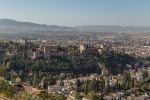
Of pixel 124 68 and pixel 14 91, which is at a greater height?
pixel 14 91

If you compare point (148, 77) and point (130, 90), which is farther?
point (148, 77)

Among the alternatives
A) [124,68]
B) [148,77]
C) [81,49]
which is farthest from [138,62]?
[148,77]

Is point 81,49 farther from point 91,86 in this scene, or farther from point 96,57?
point 91,86

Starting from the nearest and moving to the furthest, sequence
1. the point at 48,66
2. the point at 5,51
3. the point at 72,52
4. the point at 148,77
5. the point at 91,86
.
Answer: the point at 91,86 → the point at 148,77 → the point at 48,66 → the point at 5,51 → the point at 72,52

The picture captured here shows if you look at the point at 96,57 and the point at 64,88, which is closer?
the point at 64,88

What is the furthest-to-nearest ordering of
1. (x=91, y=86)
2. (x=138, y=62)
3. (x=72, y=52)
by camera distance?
(x=138, y=62)
(x=72, y=52)
(x=91, y=86)

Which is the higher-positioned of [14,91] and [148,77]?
[14,91]

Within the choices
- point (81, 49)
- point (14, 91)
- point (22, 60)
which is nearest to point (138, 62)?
point (81, 49)

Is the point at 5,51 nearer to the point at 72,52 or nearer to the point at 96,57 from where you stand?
the point at 72,52

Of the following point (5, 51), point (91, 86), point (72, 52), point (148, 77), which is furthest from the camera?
point (72, 52)
